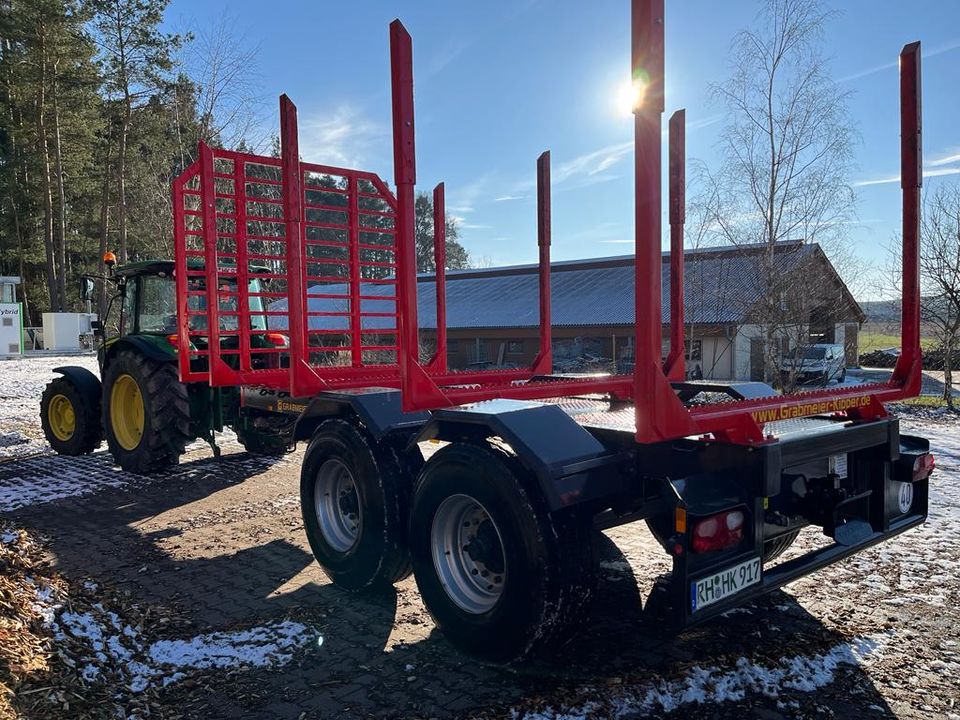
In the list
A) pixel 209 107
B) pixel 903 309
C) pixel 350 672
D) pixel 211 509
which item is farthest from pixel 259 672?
pixel 209 107

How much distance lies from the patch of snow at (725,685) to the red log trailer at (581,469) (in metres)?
0.37

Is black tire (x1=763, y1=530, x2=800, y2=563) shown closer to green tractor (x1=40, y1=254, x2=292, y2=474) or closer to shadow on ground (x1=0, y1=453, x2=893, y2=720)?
shadow on ground (x1=0, y1=453, x2=893, y2=720)

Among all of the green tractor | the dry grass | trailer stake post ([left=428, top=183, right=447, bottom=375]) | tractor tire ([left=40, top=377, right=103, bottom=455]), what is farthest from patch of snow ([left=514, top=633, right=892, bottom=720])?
tractor tire ([left=40, top=377, right=103, bottom=455])

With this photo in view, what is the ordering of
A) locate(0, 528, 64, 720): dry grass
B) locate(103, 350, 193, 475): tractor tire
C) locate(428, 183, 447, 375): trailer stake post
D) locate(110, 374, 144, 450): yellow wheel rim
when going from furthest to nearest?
locate(110, 374, 144, 450): yellow wheel rim → locate(103, 350, 193, 475): tractor tire → locate(428, 183, 447, 375): trailer stake post → locate(0, 528, 64, 720): dry grass

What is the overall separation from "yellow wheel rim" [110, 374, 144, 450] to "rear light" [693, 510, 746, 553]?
7145 mm

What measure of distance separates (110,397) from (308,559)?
14.4 feet

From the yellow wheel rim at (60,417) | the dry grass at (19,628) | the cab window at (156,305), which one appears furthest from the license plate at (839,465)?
the yellow wheel rim at (60,417)

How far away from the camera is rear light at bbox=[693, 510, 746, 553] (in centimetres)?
302

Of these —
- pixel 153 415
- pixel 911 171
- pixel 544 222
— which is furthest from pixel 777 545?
pixel 153 415

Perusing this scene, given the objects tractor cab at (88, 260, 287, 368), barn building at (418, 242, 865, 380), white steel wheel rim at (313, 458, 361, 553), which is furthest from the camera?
barn building at (418, 242, 865, 380)

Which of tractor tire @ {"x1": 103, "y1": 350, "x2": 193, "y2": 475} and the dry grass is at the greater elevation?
tractor tire @ {"x1": 103, "y1": 350, "x2": 193, "y2": 475}

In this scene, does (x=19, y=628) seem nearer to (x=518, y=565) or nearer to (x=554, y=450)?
(x=518, y=565)

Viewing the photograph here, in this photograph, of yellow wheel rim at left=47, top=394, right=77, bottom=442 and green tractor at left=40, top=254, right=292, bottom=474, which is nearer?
green tractor at left=40, top=254, right=292, bottom=474

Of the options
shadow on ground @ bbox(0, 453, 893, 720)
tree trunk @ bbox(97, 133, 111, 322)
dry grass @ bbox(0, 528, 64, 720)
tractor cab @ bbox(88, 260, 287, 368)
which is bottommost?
shadow on ground @ bbox(0, 453, 893, 720)
